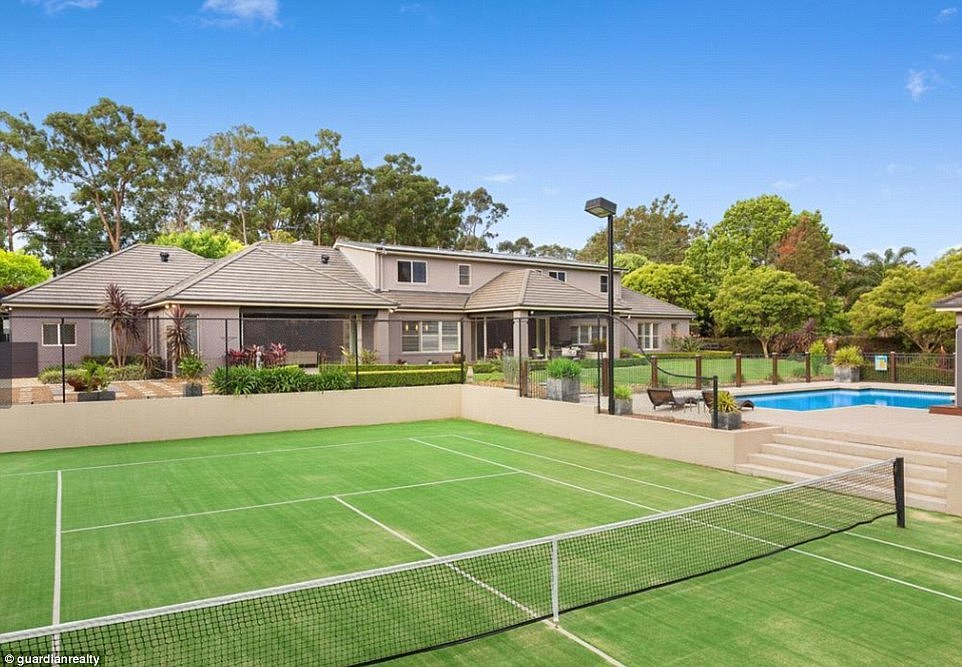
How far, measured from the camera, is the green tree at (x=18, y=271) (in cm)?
4200

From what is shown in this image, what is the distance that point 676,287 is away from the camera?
4525 centimetres

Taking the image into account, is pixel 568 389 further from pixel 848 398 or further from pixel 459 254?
pixel 459 254

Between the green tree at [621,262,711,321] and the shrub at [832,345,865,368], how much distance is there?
19303 millimetres

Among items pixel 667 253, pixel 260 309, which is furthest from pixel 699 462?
pixel 667 253

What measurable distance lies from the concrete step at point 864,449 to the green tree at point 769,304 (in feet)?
95.6

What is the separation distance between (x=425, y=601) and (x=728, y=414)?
8581 mm

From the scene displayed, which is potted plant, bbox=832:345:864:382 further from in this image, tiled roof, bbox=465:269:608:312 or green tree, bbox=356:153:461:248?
green tree, bbox=356:153:461:248

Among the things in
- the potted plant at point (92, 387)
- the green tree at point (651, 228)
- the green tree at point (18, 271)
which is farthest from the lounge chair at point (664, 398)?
the green tree at point (651, 228)

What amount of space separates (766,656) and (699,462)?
7979 mm

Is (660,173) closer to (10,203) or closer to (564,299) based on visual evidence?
(564,299)

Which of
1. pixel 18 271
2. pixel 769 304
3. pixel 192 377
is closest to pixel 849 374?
pixel 769 304

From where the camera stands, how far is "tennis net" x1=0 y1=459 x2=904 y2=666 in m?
5.04

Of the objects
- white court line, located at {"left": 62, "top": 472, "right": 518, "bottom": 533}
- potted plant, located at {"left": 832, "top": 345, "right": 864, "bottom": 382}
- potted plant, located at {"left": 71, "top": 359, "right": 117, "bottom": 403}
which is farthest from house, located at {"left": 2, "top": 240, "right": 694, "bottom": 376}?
white court line, located at {"left": 62, "top": 472, "right": 518, "bottom": 533}

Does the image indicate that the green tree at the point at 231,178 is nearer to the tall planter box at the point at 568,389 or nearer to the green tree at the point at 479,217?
the green tree at the point at 479,217
